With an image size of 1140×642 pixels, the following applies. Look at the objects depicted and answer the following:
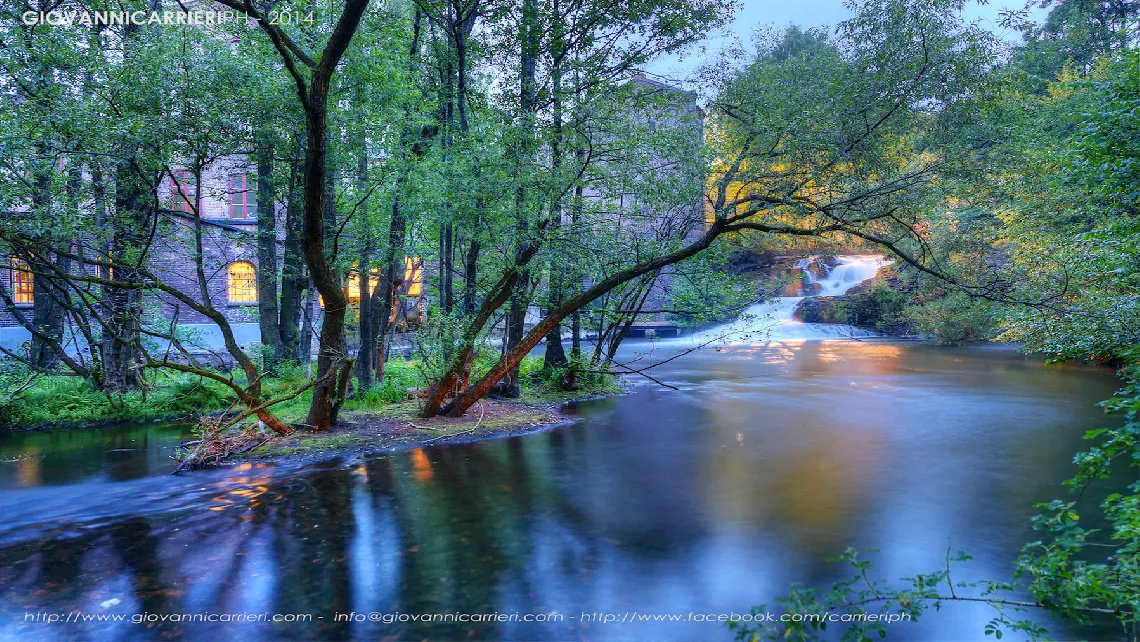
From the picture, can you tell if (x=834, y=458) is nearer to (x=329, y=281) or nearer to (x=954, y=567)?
(x=954, y=567)

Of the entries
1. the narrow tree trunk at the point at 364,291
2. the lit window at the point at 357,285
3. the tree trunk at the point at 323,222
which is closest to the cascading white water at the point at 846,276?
the lit window at the point at 357,285

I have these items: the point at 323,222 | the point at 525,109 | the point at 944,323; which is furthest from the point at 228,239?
the point at 944,323

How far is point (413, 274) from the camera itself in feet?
57.3

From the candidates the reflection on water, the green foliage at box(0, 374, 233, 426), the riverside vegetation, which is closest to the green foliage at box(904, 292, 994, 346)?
the riverside vegetation

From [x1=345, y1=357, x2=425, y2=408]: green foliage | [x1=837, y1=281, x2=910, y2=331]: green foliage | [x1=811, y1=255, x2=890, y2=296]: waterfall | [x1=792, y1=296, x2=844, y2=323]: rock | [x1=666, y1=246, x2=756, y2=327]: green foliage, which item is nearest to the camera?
[x1=666, y1=246, x2=756, y2=327]: green foliage

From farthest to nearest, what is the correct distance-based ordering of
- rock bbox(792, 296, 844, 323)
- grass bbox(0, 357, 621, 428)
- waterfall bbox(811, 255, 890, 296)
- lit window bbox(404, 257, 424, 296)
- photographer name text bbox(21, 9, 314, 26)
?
waterfall bbox(811, 255, 890, 296), rock bbox(792, 296, 844, 323), lit window bbox(404, 257, 424, 296), grass bbox(0, 357, 621, 428), photographer name text bbox(21, 9, 314, 26)

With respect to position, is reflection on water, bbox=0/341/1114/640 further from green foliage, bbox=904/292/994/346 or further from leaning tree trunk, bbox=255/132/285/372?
green foliage, bbox=904/292/994/346

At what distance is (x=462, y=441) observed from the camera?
11.4 meters

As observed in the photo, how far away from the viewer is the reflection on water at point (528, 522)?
546 centimetres

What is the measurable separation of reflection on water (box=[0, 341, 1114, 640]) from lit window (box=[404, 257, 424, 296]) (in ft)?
17.0

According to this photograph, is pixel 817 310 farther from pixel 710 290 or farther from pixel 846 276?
pixel 710 290

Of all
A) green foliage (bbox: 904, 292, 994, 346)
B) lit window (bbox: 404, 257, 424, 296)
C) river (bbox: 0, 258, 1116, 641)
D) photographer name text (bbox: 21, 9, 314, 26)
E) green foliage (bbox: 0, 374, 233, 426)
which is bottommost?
river (bbox: 0, 258, 1116, 641)

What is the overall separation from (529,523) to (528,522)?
0.03m

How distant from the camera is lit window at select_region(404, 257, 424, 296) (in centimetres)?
1493
